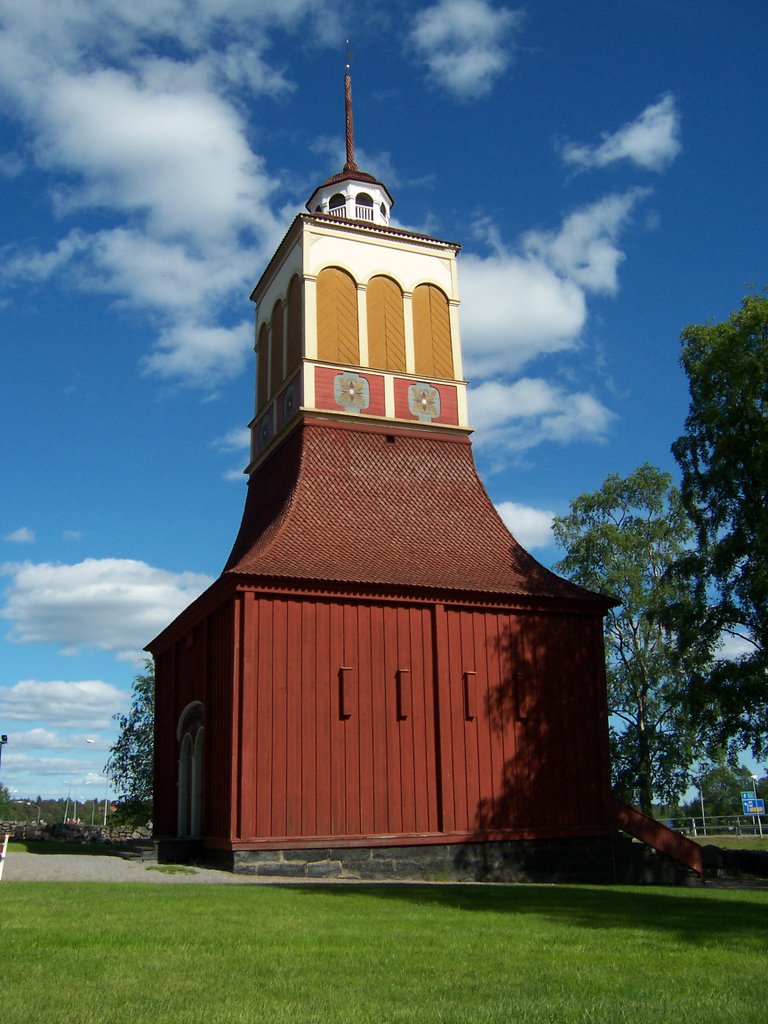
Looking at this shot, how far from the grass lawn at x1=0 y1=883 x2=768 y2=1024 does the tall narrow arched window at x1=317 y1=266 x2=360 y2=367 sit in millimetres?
14904

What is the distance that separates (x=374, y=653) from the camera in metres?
19.9

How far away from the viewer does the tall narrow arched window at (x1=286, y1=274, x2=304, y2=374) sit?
2553 centimetres

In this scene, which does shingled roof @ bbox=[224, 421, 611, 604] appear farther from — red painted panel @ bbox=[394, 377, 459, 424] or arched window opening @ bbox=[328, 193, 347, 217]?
arched window opening @ bbox=[328, 193, 347, 217]

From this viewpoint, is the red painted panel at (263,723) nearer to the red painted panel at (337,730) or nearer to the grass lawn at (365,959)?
the red painted panel at (337,730)

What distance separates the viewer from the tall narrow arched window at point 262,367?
28.1 metres

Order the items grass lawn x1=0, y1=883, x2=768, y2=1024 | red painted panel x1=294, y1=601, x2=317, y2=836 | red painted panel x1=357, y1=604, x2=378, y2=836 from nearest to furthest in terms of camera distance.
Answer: grass lawn x1=0, y1=883, x2=768, y2=1024
red painted panel x1=294, y1=601, x2=317, y2=836
red painted panel x1=357, y1=604, x2=378, y2=836

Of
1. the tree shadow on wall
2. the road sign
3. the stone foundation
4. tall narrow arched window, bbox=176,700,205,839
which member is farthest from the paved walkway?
the road sign

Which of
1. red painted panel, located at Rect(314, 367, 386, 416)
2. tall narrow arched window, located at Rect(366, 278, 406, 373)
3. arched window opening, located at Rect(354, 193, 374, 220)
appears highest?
arched window opening, located at Rect(354, 193, 374, 220)

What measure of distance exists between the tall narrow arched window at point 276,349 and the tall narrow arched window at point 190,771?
9286 millimetres

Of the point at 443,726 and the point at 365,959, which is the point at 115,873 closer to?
the point at 443,726

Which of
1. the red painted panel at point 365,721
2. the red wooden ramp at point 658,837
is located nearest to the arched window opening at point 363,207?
the red painted panel at point 365,721

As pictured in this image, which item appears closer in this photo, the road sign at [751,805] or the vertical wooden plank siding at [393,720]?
the vertical wooden plank siding at [393,720]

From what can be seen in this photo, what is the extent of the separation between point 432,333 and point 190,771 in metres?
12.6

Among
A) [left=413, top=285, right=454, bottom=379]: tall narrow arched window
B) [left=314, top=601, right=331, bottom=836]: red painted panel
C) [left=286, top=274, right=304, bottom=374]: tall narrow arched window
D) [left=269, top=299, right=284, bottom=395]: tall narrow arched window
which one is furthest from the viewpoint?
[left=269, top=299, right=284, bottom=395]: tall narrow arched window
